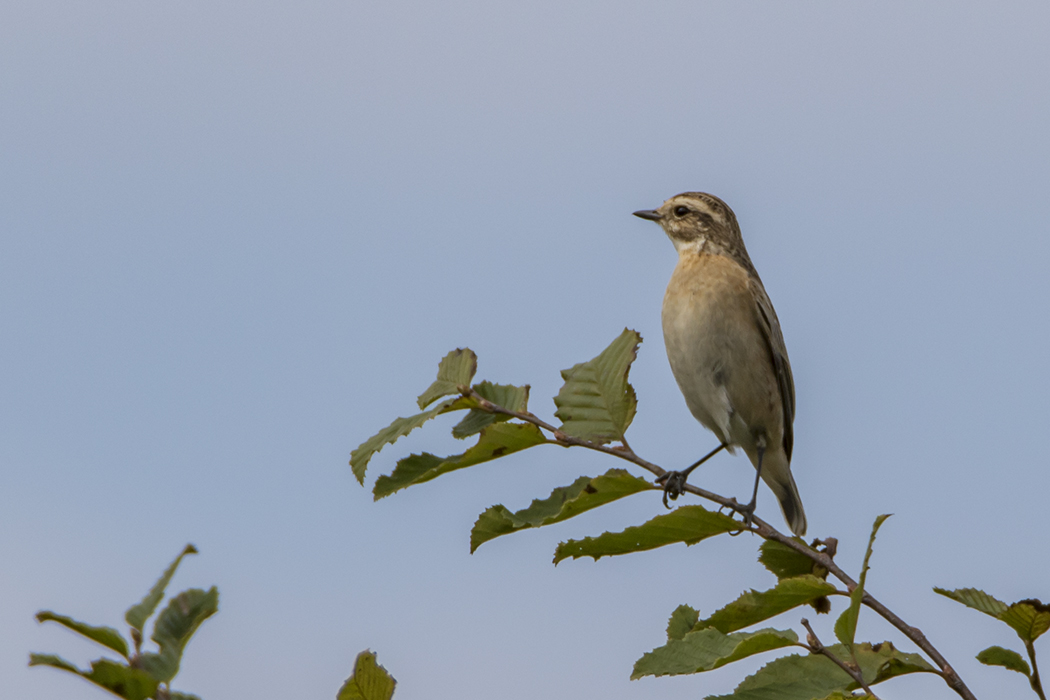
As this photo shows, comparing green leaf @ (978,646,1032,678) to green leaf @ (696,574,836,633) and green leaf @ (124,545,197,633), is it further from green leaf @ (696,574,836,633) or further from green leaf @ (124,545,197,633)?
green leaf @ (124,545,197,633)

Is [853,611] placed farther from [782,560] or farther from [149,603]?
[149,603]

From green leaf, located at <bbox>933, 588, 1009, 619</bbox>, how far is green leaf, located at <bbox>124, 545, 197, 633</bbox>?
7.73 ft

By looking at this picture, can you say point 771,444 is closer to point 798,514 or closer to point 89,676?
point 798,514

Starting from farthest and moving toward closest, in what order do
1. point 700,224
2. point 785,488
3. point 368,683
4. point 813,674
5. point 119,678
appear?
point 700,224 → point 785,488 → point 813,674 → point 368,683 → point 119,678

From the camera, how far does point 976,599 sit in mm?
3545

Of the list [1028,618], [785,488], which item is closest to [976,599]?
[1028,618]

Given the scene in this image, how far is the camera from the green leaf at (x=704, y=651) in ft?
11.3

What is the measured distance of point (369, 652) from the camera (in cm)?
295

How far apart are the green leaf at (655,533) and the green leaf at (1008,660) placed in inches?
35.2

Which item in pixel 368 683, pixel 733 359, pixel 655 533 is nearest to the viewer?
pixel 368 683

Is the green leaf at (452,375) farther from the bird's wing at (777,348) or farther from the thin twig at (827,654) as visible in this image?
the bird's wing at (777,348)

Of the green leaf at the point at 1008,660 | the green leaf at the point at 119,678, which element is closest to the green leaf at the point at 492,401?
the green leaf at the point at 1008,660

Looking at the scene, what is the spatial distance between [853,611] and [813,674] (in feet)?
1.84

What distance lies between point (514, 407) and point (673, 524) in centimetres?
75
